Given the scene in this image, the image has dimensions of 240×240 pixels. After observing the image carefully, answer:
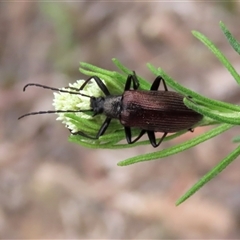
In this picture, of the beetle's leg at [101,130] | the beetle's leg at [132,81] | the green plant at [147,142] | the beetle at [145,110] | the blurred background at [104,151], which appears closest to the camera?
the green plant at [147,142]

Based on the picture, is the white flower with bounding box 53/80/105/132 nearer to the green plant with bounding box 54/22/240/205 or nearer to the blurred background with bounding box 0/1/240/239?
the green plant with bounding box 54/22/240/205

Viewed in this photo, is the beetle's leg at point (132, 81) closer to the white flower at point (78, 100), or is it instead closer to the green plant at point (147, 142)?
the green plant at point (147, 142)

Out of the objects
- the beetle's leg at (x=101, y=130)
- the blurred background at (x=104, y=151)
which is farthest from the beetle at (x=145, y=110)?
Result: the blurred background at (x=104, y=151)

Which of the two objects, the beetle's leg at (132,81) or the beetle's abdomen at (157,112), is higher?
the beetle's leg at (132,81)

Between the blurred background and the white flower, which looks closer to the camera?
the white flower

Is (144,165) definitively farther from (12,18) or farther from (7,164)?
(12,18)

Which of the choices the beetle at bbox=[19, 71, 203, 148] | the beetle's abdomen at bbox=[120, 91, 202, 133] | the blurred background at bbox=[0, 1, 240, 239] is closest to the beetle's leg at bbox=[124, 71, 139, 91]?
the beetle at bbox=[19, 71, 203, 148]

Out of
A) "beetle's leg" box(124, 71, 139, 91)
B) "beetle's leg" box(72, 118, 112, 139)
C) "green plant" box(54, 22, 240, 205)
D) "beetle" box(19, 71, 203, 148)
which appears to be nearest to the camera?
"green plant" box(54, 22, 240, 205)

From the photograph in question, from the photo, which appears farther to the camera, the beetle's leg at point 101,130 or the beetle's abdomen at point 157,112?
the beetle's abdomen at point 157,112
